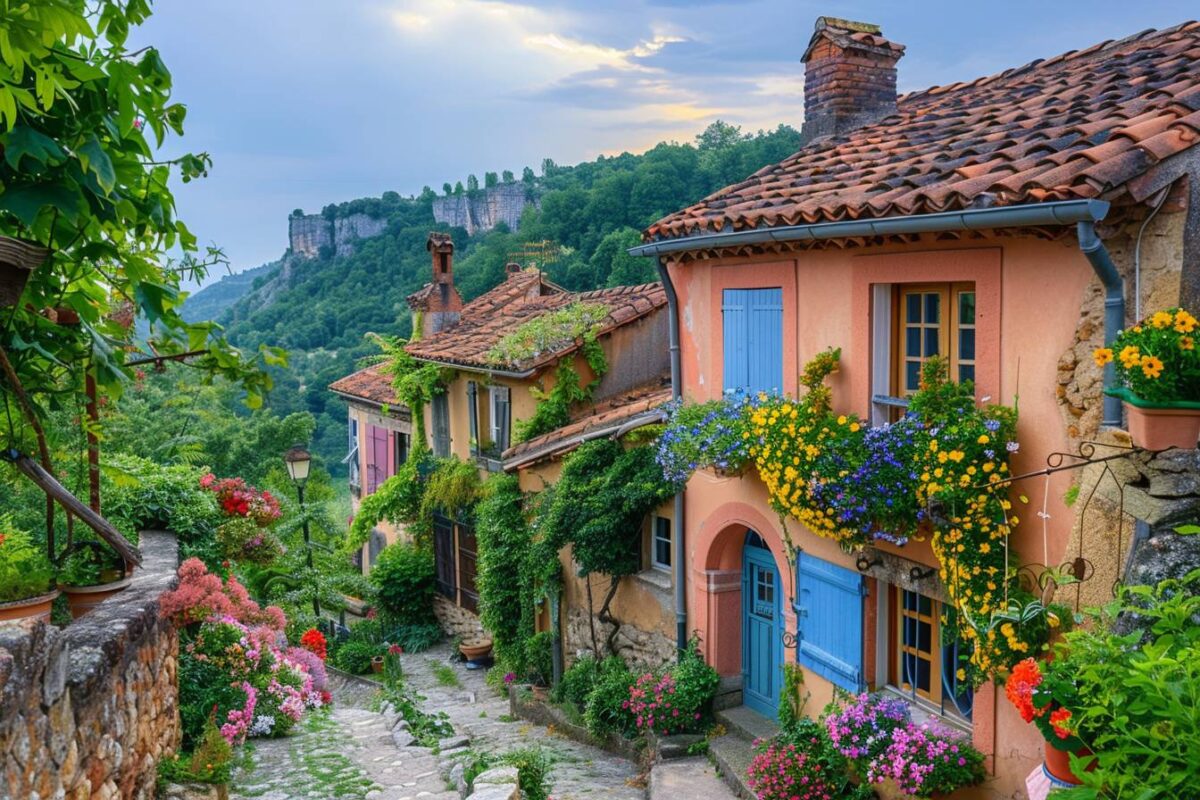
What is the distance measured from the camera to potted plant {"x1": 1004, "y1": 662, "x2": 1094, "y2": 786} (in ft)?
15.0

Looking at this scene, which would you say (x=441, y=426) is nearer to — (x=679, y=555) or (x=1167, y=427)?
(x=679, y=555)

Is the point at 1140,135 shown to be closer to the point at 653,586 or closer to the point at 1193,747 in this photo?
the point at 1193,747

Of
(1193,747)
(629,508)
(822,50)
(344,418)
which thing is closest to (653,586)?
(629,508)

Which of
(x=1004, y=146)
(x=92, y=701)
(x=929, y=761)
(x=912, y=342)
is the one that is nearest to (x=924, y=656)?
(x=929, y=761)

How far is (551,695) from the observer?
44.6 feet

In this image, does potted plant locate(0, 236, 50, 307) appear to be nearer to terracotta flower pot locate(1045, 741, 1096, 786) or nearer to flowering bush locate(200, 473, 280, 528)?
terracotta flower pot locate(1045, 741, 1096, 786)

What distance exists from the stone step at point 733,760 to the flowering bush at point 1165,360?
5.23 m

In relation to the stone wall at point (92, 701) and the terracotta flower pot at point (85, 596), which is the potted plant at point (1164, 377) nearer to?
the stone wall at point (92, 701)

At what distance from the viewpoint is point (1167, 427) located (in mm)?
5348

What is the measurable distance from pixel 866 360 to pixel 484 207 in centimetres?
7657

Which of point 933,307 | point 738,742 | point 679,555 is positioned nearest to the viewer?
point 933,307

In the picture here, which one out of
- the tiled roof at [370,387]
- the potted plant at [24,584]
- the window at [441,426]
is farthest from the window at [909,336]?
the tiled roof at [370,387]

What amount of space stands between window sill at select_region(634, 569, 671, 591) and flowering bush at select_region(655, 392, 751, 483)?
2.12 metres

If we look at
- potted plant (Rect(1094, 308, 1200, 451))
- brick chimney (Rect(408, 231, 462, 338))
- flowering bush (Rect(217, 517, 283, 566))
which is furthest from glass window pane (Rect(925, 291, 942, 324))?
brick chimney (Rect(408, 231, 462, 338))
